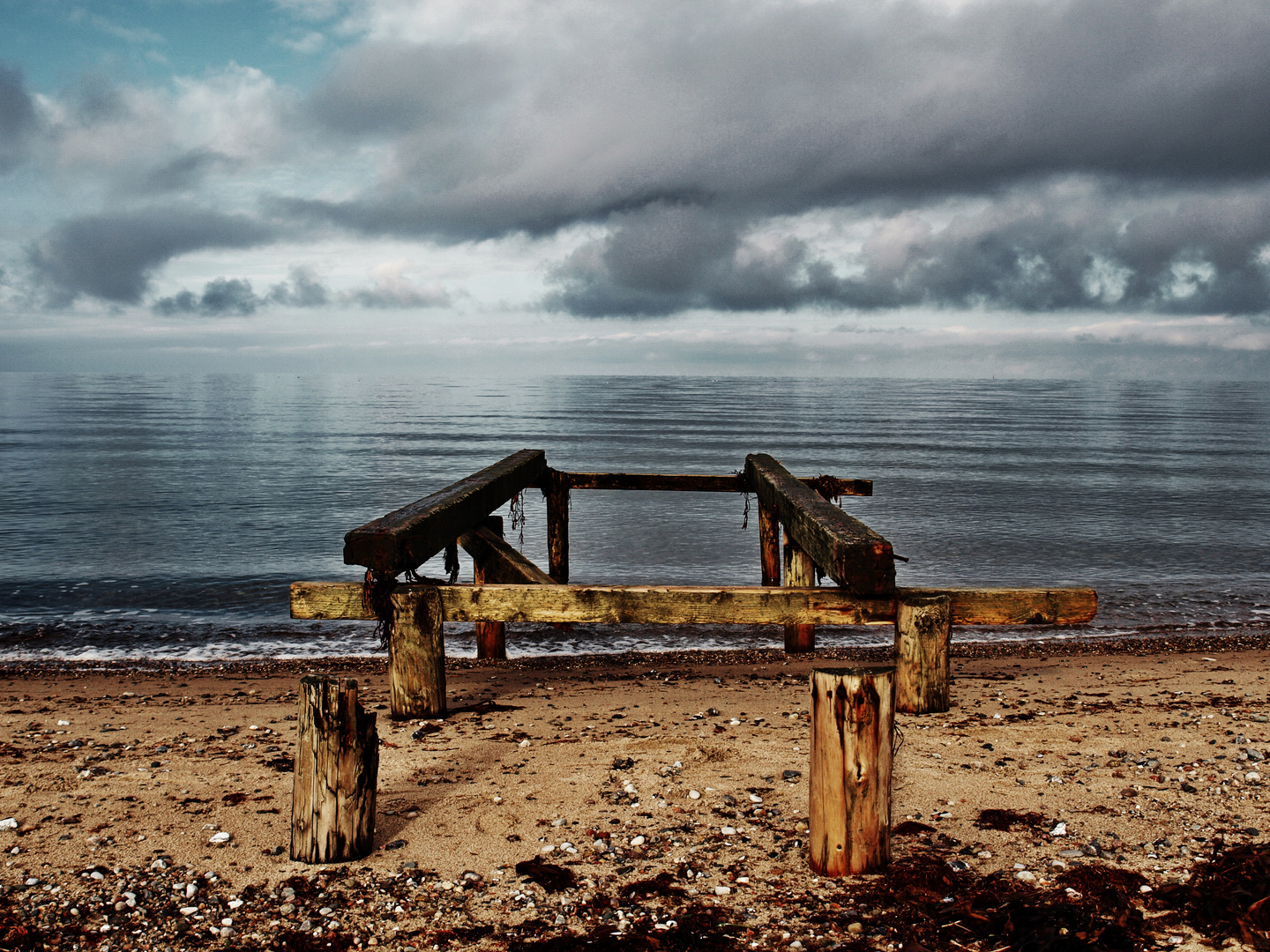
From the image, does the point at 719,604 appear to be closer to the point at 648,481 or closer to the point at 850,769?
the point at 850,769

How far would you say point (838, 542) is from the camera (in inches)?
223

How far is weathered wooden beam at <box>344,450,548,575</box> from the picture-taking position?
5902 millimetres

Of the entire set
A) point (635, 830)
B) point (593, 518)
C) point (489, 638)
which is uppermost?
point (635, 830)

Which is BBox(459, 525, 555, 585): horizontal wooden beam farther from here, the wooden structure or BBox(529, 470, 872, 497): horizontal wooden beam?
BBox(529, 470, 872, 497): horizontal wooden beam

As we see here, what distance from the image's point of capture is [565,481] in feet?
38.4

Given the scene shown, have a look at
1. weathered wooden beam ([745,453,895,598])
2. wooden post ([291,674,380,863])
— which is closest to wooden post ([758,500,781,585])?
weathered wooden beam ([745,453,895,598])

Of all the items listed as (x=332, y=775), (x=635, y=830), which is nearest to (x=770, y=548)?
(x=635, y=830)

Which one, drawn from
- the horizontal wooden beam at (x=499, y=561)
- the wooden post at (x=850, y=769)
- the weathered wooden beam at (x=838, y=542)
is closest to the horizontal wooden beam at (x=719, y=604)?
the weathered wooden beam at (x=838, y=542)

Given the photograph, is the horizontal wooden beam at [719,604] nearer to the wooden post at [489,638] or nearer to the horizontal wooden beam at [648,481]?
the wooden post at [489,638]

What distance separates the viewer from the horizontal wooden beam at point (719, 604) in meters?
5.57

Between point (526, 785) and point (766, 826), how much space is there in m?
1.54

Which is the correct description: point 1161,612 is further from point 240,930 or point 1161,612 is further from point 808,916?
point 240,930

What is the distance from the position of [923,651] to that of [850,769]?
2246 mm

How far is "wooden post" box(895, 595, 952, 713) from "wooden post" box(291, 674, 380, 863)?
3.32 metres
